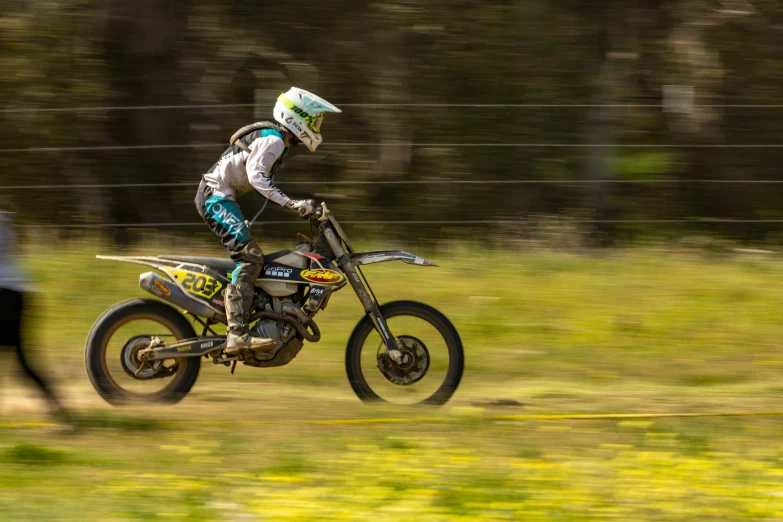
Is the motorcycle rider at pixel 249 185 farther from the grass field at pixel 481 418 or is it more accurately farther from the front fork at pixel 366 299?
the grass field at pixel 481 418

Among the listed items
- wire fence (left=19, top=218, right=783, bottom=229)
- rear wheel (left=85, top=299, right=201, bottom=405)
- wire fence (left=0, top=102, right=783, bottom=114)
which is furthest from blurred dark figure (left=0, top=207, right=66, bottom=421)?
wire fence (left=0, top=102, right=783, bottom=114)

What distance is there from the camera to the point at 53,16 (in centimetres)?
1134

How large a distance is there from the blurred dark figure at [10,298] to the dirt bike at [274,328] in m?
0.76

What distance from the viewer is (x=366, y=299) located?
286 inches

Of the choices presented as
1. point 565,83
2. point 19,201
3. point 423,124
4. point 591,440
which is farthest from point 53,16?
point 591,440

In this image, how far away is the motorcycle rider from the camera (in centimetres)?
708

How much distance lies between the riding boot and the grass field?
424mm

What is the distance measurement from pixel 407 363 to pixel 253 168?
1.45 meters

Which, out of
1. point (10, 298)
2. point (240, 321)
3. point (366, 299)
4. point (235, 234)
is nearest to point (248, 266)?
point (235, 234)

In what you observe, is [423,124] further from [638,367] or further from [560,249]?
[638,367]

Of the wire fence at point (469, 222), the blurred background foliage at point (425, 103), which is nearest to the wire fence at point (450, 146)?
the blurred background foliage at point (425, 103)

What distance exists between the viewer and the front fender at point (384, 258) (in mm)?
7254

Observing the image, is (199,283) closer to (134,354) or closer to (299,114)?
(134,354)

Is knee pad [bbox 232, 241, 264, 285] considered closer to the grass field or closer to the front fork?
the front fork
